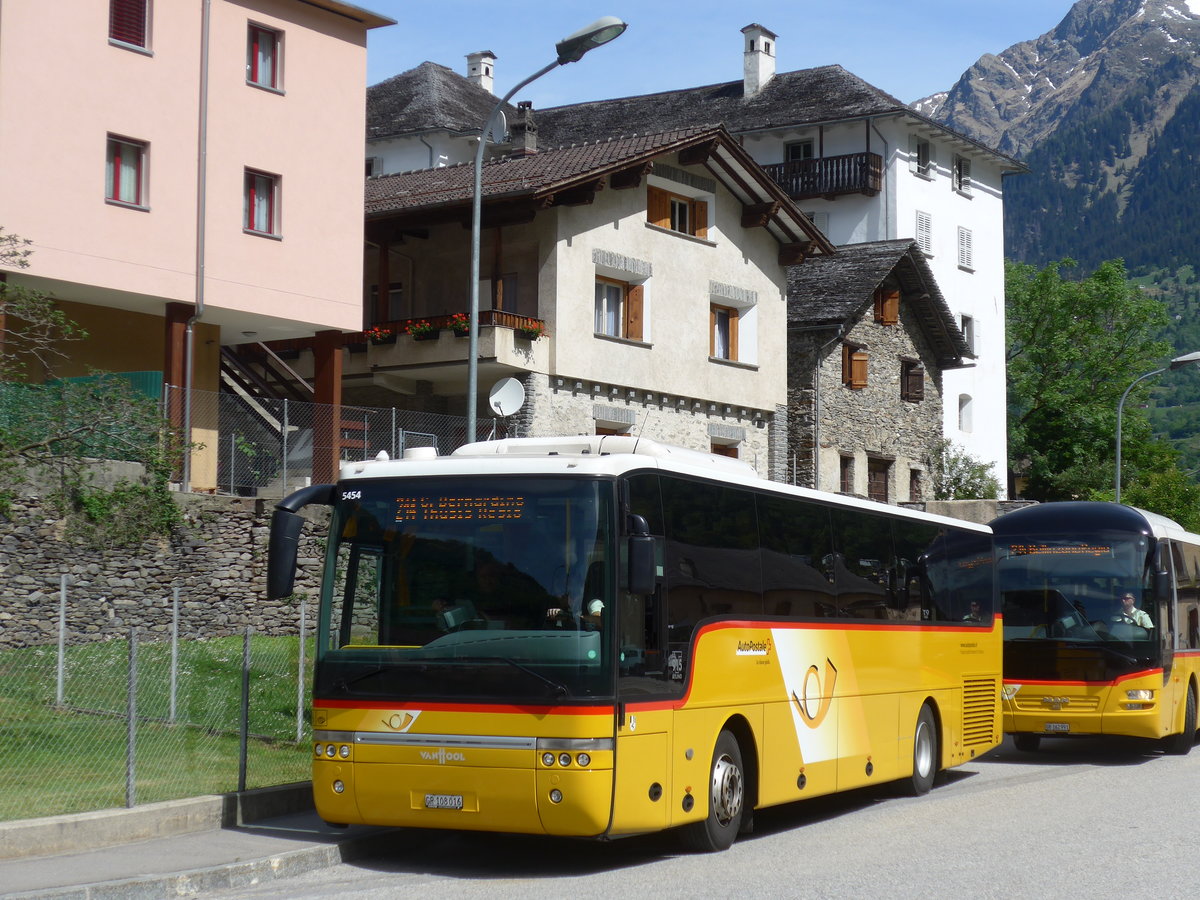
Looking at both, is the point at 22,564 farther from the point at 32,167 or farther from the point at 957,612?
the point at 957,612

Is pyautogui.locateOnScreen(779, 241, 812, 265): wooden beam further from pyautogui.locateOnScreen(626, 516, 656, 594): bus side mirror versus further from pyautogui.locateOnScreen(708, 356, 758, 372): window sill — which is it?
pyautogui.locateOnScreen(626, 516, 656, 594): bus side mirror

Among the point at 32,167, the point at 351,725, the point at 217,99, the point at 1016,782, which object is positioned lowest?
the point at 1016,782

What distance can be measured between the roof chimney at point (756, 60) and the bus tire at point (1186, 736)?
133ft

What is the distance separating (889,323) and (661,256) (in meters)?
11.2

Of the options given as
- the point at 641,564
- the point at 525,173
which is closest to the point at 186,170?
the point at 525,173

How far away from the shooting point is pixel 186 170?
26922mm

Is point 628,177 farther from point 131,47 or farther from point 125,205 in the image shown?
point 125,205

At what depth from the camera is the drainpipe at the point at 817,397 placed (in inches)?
1636

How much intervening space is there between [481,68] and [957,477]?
28.3 m

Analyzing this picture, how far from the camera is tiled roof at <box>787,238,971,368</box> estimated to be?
42.9 meters

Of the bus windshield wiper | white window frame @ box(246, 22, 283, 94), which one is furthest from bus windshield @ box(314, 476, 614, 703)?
white window frame @ box(246, 22, 283, 94)

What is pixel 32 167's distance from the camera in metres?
24.7

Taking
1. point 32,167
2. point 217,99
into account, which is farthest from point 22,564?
point 217,99

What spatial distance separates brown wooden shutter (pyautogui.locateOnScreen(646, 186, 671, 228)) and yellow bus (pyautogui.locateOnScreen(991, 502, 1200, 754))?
684 inches
